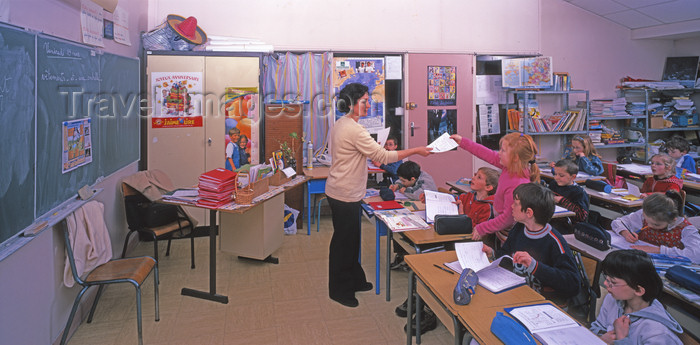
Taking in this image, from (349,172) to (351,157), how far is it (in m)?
0.11

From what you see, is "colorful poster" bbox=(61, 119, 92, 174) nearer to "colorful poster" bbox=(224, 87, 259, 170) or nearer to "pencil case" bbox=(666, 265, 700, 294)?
"colorful poster" bbox=(224, 87, 259, 170)

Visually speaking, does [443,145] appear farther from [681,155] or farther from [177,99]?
[681,155]

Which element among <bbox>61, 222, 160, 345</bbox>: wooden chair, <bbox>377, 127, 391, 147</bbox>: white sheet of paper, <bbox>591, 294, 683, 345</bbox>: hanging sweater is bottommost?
<bbox>61, 222, 160, 345</bbox>: wooden chair

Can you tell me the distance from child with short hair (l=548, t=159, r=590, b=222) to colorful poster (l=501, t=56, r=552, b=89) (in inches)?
86.6

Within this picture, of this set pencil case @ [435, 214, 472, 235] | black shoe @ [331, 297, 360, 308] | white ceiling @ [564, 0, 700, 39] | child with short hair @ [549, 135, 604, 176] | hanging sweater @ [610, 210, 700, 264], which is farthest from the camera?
white ceiling @ [564, 0, 700, 39]

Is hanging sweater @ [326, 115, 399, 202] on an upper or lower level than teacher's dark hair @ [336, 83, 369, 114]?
lower

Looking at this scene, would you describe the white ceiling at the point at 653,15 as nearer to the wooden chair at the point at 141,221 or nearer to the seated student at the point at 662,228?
the seated student at the point at 662,228

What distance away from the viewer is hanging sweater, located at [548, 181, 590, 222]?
12.5 ft

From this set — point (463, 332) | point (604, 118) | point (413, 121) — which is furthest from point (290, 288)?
point (604, 118)

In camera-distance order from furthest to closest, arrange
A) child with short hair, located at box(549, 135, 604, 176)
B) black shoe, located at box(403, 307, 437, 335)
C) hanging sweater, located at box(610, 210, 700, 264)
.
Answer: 1. child with short hair, located at box(549, 135, 604, 176)
2. black shoe, located at box(403, 307, 437, 335)
3. hanging sweater, located at box(610, 210, 700, 264)


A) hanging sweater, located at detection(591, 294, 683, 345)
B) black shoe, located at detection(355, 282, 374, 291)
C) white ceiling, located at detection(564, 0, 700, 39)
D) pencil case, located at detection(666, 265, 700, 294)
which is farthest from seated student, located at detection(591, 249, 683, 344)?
white ceiling, located at detection(564, 0, 700, 39)

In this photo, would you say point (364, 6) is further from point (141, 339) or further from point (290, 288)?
point (141, 339)

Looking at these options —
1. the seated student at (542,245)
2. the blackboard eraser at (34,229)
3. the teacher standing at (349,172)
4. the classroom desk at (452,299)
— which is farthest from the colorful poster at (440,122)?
the blackboard eraser at (34,229)

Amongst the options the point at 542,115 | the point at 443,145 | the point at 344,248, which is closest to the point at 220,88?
the point at 344,248
